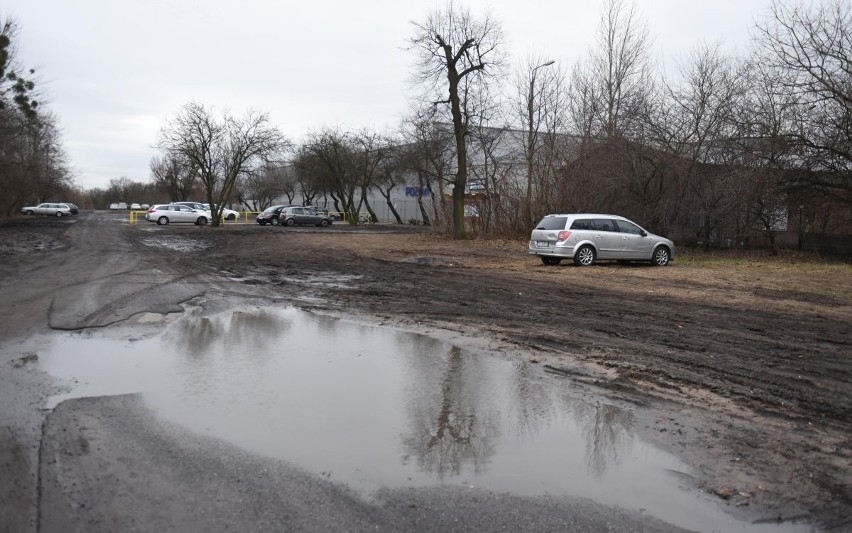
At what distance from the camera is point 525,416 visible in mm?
6066

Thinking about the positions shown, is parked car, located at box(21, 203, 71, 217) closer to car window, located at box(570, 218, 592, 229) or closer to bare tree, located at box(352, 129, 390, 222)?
bare tree, located at box(352, 129, 390, 222)

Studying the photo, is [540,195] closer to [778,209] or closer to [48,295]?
[778,209]

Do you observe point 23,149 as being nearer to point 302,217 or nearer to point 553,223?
point 302,217

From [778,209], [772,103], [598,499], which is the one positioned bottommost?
[598,499]

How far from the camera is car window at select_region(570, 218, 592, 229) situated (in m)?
19.7

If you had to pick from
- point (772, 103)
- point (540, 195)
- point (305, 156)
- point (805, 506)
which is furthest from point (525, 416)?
point (305, 156)

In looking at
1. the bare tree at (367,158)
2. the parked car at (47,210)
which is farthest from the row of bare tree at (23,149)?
the bare tree at (367,158)

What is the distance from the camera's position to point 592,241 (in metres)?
19.8

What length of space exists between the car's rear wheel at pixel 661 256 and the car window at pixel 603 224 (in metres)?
1.78

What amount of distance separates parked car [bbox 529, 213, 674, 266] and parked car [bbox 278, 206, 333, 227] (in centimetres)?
3695

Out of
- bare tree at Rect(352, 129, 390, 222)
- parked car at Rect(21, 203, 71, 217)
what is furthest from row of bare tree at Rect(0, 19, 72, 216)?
bare tree at Rect(352, 129, 390, 222)

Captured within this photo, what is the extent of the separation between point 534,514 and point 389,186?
2520 inches

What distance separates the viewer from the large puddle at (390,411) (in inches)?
184

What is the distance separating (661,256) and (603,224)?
2335mm
